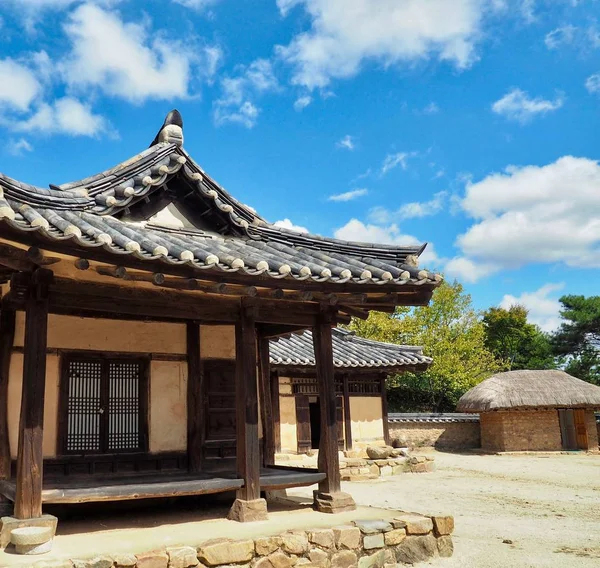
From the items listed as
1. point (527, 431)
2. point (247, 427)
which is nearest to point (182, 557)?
point (247, 427)

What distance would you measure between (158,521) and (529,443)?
22.4 m

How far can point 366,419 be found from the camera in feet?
70.1

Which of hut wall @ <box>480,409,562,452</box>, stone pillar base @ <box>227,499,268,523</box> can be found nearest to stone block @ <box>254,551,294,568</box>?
stone pillar base @ <box>227,499,268,523</box>

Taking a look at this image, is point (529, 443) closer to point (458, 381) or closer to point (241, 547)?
point (458, 381)

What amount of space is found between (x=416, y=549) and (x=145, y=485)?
3.33m

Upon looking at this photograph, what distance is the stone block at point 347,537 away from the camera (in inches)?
258

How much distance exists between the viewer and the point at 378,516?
723 cm

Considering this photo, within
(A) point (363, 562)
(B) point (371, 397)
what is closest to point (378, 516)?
(A) point (363, 562)

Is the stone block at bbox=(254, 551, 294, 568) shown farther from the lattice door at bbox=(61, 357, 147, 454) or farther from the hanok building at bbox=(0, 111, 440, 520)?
the lattice door at bbox=(61, 357, 147, 454)

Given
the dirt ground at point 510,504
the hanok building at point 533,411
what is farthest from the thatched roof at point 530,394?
the dirt ground at point 510,504

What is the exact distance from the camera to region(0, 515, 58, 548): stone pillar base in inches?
221

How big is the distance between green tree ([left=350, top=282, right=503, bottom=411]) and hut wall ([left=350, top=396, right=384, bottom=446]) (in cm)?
1153

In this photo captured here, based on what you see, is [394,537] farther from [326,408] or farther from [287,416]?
[287,416]

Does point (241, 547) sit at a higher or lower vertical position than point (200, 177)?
lower
